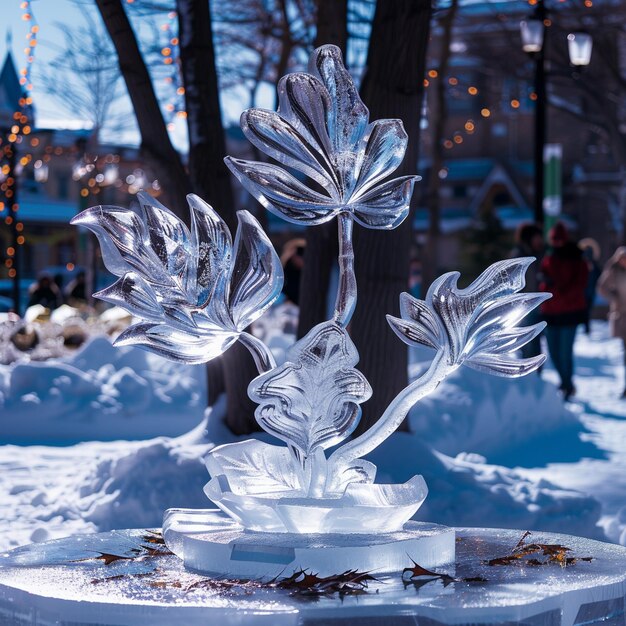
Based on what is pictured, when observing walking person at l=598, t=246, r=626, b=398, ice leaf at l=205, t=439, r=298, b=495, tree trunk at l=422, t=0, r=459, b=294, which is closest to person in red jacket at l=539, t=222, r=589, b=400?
walking person at l=598, t=246, r=626, b=398

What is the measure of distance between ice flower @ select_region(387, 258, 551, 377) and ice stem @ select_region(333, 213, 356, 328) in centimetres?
18

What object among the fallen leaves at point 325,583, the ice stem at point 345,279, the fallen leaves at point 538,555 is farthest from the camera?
the ice stem at point 345,279

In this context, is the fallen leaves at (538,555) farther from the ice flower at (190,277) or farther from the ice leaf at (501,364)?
the ice flower at (190,277)

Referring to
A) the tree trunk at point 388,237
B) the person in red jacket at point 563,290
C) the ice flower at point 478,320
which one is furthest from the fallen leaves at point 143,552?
the person in red jacket at point 563,290

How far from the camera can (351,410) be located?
4.39m

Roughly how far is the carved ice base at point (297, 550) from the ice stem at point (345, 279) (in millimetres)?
821

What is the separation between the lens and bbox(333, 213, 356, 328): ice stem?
4.53m

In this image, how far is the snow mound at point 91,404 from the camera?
12094 millimetres

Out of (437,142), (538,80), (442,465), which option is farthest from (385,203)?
(437,142)

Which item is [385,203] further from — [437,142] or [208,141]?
[437,142]

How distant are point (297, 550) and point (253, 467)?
636 mm

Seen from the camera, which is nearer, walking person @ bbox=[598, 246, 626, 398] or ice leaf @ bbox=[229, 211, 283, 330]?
ice leaf @ bbox=[229, 211, 283, 330]

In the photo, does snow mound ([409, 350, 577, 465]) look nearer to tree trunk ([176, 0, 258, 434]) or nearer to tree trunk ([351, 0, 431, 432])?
tree trunk ([176, 0, 258, 434])

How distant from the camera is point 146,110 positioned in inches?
336
